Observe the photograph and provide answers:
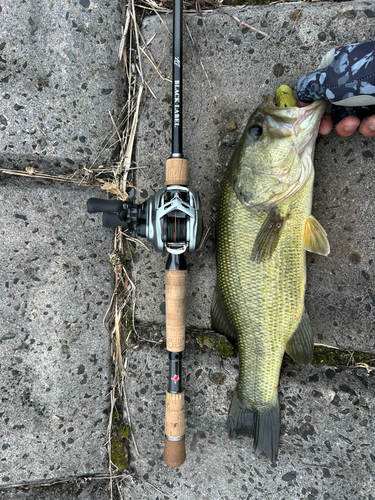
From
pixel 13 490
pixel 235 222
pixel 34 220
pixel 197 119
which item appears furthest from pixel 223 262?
pixel 13 490

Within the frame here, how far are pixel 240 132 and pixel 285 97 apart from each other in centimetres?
35

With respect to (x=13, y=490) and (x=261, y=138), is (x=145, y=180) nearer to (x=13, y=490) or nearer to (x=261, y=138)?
(x=261, y=138)

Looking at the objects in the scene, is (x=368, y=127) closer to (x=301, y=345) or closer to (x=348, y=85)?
(x=348, y=85)

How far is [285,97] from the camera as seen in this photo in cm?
187

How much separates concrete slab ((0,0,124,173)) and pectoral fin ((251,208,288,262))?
1127 millimetres

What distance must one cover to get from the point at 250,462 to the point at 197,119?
2.16m

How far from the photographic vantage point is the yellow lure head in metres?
1.87

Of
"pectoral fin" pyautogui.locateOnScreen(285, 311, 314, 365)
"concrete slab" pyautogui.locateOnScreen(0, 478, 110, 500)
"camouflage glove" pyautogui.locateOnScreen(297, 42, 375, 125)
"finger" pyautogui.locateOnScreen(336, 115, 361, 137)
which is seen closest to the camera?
"camouflage glove" pyautogui.locateOnScreen(297, 42, 375, 125)

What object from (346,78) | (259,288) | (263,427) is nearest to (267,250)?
(259,288)

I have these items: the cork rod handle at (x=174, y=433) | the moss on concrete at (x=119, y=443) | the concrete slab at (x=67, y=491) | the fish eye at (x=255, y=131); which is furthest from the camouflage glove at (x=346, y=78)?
the concrete slab at (x=67, y=491)

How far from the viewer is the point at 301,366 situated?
2109 millimetres

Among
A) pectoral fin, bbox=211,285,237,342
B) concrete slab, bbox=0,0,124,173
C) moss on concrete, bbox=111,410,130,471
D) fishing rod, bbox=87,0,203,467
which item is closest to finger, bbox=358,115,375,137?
fishing rod, bbox=87,0,203,467

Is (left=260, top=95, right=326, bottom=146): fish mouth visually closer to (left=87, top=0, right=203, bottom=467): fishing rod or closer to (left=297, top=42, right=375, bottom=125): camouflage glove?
(left=297, top=42, right=375, bottom=125): camouflage glove

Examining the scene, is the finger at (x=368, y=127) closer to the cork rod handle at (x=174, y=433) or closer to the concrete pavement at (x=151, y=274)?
the concrete pavement at (x=151, y=274)
